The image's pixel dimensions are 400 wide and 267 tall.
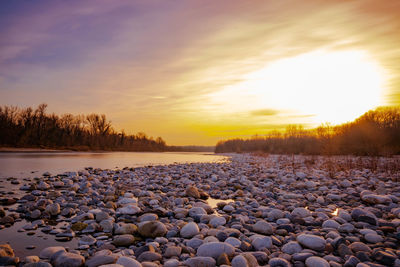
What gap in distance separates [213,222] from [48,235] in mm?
2354

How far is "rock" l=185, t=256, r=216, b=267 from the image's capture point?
7.97 ft

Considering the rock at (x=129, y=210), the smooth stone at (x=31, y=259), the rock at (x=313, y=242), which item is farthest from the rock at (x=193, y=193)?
the smooth stone at (x=31, y=259)

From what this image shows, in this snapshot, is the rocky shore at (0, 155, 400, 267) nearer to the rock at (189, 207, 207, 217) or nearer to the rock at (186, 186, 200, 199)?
the rock at (189, 207, 207, 217)

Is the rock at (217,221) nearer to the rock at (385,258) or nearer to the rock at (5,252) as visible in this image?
the rock at (385,258)

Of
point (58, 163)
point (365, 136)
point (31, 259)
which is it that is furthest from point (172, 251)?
point (365, 136)

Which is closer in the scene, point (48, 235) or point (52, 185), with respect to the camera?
point (48, 235)

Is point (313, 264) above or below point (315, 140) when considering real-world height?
below

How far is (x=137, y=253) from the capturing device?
8.98 ft

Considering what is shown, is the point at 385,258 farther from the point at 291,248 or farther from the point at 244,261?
the point at 244,261

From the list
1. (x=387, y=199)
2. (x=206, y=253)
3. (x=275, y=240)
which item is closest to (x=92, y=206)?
(x=206, y=253)

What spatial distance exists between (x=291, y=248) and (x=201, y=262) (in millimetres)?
1110

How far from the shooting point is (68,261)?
2439mm

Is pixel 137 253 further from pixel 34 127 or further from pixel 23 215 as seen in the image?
pixel 34 127

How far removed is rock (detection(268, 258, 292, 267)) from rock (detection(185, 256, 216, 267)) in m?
0.59
